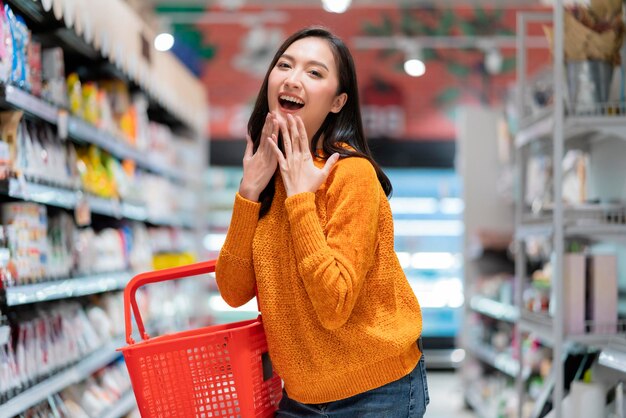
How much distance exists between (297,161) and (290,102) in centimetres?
20

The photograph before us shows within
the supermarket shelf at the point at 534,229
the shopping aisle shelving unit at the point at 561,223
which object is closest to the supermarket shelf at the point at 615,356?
the shopping aisle shelving unit at the point at 561,223

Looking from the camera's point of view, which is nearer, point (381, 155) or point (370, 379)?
point (370, 379)

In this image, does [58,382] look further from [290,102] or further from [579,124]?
[579,124]

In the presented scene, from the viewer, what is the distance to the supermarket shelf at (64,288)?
2.95m

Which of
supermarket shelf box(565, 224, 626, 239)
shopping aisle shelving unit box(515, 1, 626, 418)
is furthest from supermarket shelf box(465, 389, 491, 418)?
supermarket shelf box(565, 224, 626, 239)

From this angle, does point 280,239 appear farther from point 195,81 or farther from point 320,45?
point 195,81

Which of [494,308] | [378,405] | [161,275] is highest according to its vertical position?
[161,275]

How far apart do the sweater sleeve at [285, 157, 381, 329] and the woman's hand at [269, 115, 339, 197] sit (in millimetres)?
31

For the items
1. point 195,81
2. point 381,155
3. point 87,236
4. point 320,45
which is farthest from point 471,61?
point 320,45

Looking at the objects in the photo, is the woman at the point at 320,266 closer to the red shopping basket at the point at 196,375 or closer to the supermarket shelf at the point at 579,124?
the red shopping basket at the point at 196,375

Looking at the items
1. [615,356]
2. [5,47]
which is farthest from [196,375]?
[615,356]

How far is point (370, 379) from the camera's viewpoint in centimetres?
189

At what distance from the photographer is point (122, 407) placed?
4.49 m

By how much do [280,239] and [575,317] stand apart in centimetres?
203
